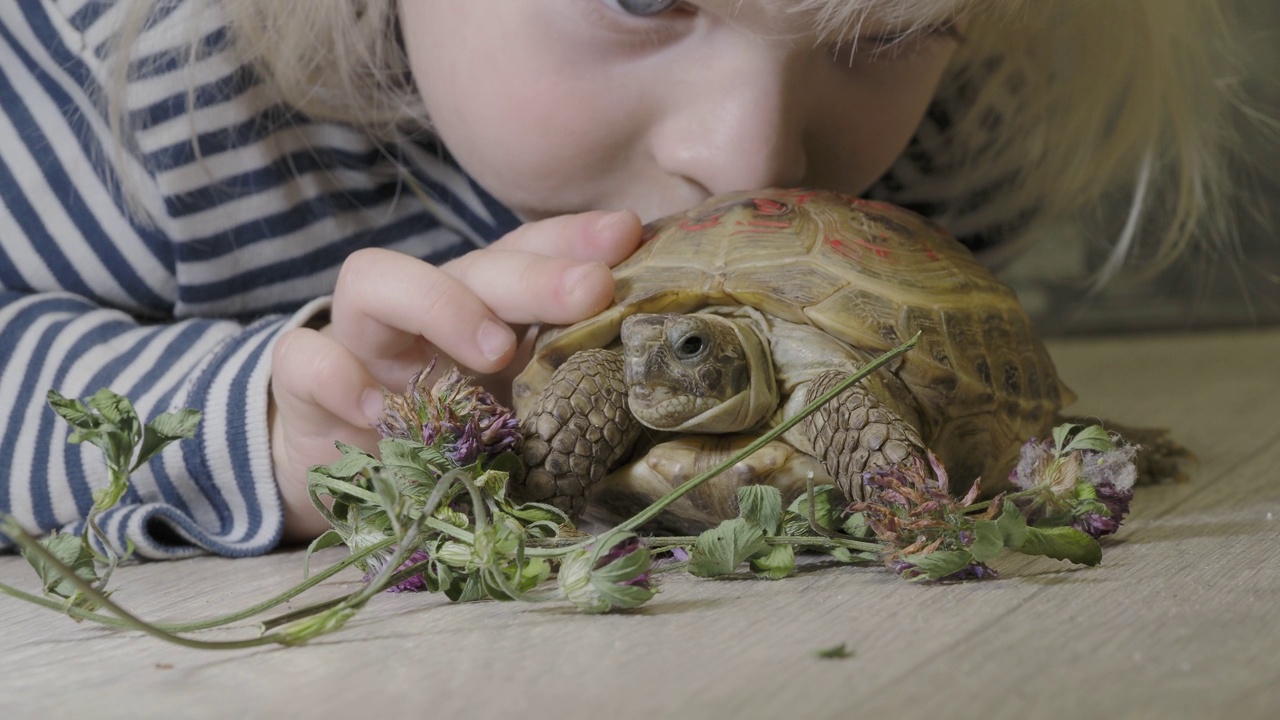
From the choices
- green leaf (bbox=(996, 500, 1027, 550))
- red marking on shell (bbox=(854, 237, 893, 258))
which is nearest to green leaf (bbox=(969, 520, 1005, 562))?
green leaf (bbox=(996, 500, 1027, 550))

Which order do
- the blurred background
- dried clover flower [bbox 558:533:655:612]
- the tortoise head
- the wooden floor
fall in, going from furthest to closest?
the blurred background → the tortoise head → dried clover flower [bbox 558:533:655:612] → the wooden floor

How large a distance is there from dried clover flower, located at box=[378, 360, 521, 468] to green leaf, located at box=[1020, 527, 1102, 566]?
0.88 ft

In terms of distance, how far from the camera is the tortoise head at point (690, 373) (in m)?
0.65

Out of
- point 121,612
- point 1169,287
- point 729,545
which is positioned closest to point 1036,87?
point 729,545

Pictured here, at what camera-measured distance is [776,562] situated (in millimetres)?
589

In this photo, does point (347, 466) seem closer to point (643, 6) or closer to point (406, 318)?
point (406, 318)

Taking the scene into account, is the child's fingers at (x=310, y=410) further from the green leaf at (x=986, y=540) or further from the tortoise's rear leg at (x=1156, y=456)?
the tortoise's rear leg at (x=1156, y=456)

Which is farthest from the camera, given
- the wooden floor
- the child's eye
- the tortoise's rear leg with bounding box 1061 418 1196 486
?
the tortoise's rear leg with bounding box 1061 418 1196 486

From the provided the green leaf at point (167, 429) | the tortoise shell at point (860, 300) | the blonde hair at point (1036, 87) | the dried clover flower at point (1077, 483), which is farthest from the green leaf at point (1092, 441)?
the blonde hair at point (1036, 87)

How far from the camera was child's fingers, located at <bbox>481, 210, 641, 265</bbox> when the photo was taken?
0.78m

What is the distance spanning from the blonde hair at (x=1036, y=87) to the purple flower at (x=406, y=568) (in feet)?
1.89

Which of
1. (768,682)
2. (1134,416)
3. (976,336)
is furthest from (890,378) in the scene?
(1134,416)

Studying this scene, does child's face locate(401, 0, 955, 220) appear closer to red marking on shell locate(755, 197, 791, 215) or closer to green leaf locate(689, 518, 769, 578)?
red marking on shell locate(755, 197, 791, 215)

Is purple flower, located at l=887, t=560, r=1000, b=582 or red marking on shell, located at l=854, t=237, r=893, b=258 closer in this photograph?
purple flower, located at l=887, t=560, r=1000, b=582
